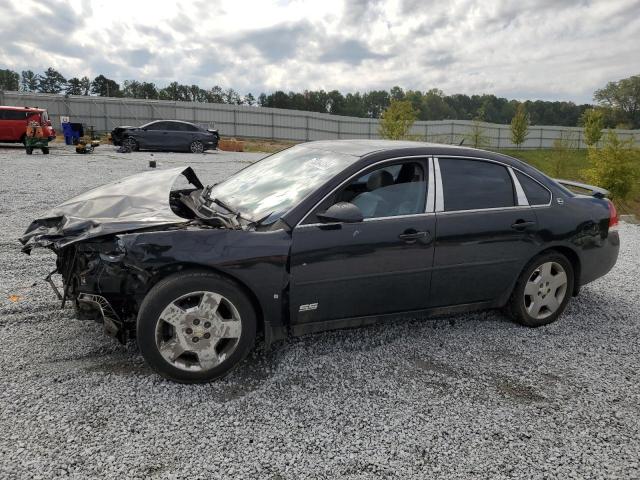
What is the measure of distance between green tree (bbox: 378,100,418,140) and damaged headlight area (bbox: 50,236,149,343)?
29.2 m

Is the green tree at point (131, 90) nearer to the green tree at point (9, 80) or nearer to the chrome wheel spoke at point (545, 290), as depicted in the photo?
the green tree at point (9, 80)

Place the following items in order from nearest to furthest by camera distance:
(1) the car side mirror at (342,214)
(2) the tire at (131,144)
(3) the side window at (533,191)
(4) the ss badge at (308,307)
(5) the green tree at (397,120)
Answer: (1) the car side mirror at (342,214) < (4) the ss badge at (308,307) < (3) the side window at (533,191) < (2) the tire at (131,144) < (5) the green tree at (397,120)

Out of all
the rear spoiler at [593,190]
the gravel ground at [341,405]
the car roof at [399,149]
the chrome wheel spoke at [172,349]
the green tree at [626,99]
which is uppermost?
the green tree at [626,99]

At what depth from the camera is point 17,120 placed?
790 inches

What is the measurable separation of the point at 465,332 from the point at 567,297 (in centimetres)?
108

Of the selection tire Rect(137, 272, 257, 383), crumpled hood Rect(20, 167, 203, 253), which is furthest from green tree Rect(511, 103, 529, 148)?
tire Rect(137, 272, 257, 383)

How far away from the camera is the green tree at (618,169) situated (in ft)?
76.3

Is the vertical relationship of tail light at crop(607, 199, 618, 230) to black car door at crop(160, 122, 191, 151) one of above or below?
below

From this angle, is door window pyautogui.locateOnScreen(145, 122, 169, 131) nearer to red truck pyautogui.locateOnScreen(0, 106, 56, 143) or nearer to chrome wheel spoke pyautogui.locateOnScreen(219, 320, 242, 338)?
red truck pyautogui.locateOnScreen(0, 106, 56, 143)

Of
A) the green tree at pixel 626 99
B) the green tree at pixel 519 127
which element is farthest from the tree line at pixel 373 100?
the green tree at pixel 519 127

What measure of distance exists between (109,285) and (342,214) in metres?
1.55

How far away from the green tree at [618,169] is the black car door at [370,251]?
23.7 metres

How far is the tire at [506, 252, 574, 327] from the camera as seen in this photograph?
160 inches

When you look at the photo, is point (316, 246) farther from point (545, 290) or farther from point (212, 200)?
point (545, 290)
